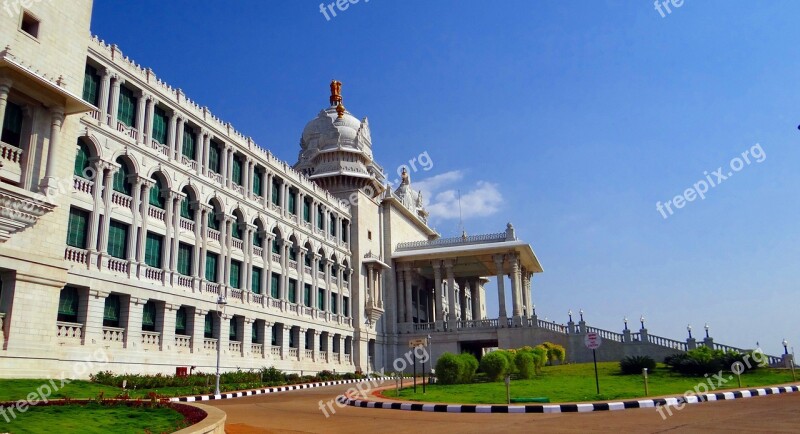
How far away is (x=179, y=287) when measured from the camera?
28797 millimetres

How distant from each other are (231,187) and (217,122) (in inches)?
145

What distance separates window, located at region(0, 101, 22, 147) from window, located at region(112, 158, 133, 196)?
6569 millimetres

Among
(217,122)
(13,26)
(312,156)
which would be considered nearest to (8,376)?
(13,26)

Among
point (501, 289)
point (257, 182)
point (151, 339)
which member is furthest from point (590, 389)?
point (501, 289)

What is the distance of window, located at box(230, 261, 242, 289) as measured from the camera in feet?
112

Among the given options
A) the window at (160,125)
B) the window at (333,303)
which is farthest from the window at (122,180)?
the window at (333,303)

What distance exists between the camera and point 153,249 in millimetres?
28094

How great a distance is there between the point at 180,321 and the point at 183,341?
Answer: 979 millimetres

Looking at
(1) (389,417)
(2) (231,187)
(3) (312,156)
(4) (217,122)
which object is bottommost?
(1) (389,417)

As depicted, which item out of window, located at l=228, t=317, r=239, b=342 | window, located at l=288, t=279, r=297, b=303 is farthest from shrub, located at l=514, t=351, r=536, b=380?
window, located at l=288, t=279, r=297, b=303

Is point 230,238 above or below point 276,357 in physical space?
above

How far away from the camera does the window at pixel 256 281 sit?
119ft

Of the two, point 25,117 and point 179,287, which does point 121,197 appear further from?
point 25,117

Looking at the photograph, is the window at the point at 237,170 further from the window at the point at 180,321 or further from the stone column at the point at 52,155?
the stone column at the point at 52,155
